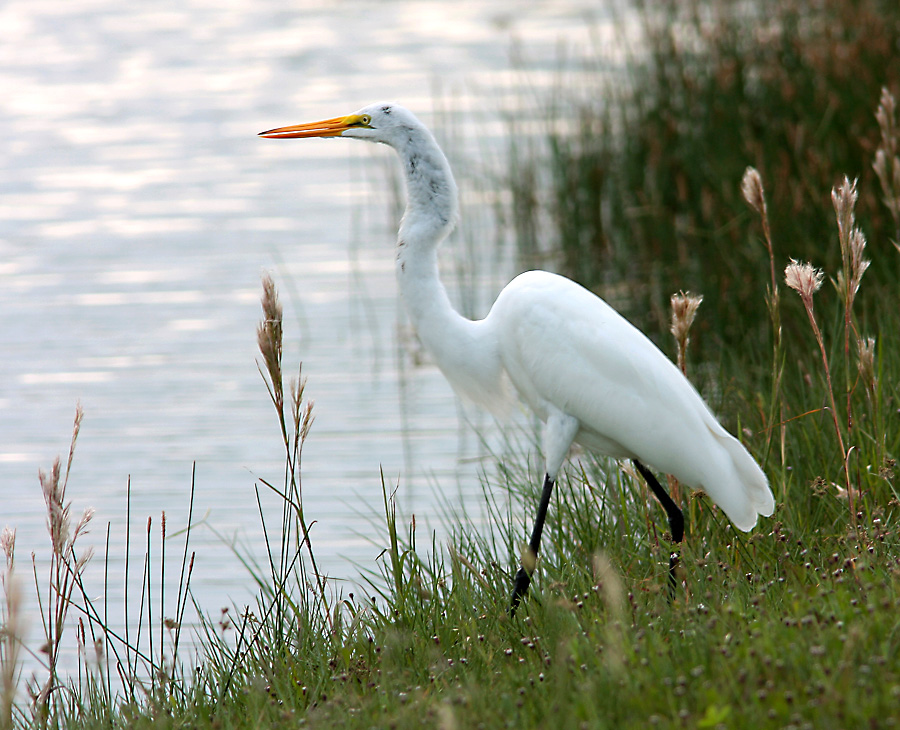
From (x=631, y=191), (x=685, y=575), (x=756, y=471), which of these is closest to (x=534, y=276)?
(x=756, y=471)

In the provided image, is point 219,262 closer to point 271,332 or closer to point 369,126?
point 369,126

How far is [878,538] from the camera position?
10.1ft

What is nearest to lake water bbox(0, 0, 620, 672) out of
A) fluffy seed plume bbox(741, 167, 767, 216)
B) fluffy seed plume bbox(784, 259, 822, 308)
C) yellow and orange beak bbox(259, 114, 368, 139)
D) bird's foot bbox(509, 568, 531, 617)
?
bird's foot bbox(509, 568, 531, 617)

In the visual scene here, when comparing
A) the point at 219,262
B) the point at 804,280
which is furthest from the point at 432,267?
the point at 219,262

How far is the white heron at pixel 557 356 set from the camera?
3568mm

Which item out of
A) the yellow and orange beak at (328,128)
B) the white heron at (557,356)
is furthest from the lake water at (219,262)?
the yellow and orange beak at (328,128)

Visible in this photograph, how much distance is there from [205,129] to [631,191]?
16.1ft

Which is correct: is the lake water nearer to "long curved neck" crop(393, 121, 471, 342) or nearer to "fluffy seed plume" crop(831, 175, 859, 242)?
"long curved neck" crop(393, 121, 471, 342)

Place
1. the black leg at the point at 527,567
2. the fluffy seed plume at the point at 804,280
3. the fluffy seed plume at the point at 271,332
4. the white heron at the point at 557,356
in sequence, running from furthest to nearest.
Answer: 1. the white heron at the point at 557,356
2. the black leg at the point at 527,567
3. the fluffy seed plume at the point at 804,280
4. the fluffy seed plume at the point at 271,332

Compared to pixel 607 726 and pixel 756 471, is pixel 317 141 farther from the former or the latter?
pixel 607 726

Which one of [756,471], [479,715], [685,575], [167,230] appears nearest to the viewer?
[479,715]

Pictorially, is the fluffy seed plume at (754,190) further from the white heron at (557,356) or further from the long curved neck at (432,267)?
the long curved neck at (432,267)

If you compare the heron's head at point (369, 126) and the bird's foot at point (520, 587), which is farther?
the heron's head at point (369, 126)

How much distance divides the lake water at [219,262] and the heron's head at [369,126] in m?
1.46
